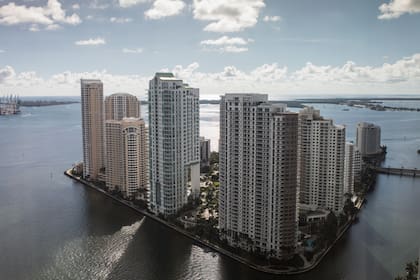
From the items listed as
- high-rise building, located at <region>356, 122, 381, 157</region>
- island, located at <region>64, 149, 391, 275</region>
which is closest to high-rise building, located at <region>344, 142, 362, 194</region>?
island, located at <region>64, 149, 391, 275</region>

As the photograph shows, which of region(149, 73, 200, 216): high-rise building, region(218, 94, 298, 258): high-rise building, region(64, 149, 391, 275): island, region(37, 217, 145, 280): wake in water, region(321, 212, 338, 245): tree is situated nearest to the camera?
region(37, 217, 145, 280): wake in water

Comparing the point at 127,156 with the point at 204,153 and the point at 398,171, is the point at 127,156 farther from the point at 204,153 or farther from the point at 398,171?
the point at 398,171

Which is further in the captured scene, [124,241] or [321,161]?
[321,161]

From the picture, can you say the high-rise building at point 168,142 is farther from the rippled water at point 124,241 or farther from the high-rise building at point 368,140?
the high-rise building at point 368,140

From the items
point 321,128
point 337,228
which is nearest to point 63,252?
point 337,228

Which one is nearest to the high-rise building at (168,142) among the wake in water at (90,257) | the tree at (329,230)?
the wake in water at (90,257)

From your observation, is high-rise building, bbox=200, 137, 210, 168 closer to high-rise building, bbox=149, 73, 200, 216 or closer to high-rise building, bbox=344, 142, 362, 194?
high-rise building, bbox=149, 73, 200, 216

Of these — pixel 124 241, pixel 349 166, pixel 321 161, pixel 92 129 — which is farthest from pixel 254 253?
pixel 92 129
